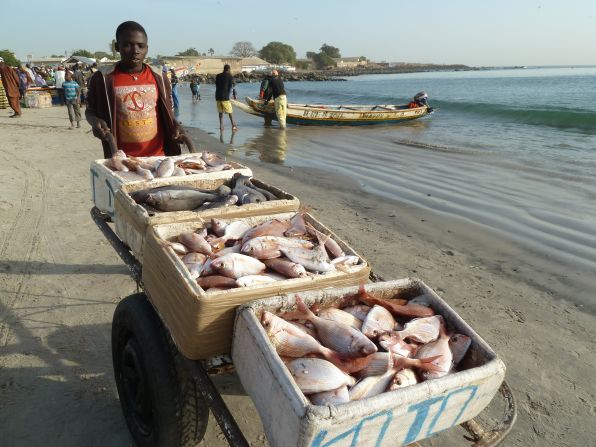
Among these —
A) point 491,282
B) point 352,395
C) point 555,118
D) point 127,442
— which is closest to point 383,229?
point 491,282

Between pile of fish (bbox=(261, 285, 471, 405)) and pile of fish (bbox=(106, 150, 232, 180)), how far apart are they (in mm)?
2018

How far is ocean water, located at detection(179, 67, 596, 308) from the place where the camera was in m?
6.68

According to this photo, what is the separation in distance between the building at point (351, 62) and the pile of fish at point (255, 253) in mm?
157700

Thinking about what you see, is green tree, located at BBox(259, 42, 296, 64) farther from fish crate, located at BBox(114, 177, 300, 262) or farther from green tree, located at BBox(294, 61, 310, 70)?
fish crate, located at BBox(114, 177, 300, 262)

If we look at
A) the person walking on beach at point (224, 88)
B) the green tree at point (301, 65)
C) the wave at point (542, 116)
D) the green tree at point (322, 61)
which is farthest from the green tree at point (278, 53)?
the person walking on beach at point (224, 88)

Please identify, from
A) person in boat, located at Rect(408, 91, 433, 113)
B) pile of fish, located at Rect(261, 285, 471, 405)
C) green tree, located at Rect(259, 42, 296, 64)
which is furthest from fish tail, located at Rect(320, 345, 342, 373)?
green tree, located at Rect(259, 42, 296, 64)

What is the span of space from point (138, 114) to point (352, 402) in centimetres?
349

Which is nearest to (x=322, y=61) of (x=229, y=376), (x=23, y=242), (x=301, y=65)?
(x=301, y=65)

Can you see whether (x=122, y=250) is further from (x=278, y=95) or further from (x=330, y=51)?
(x=330, y=51)

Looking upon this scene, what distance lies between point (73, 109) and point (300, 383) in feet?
52.0

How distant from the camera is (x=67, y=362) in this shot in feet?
11.0

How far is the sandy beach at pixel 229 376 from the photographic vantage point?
2.87 m

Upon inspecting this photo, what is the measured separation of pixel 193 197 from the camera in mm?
2912

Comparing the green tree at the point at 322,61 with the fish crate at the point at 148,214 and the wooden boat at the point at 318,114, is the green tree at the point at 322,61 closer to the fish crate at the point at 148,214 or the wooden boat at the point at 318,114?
the wooden boat at the point at 318,114
